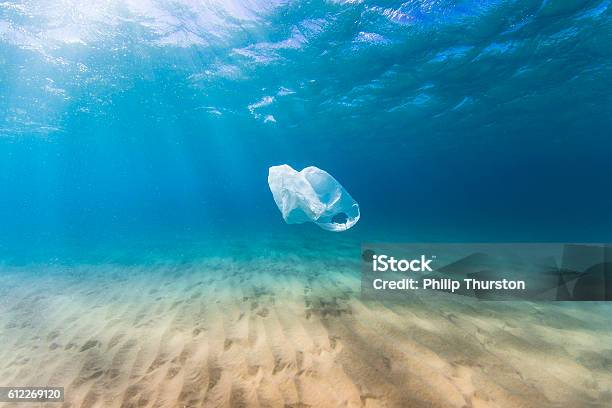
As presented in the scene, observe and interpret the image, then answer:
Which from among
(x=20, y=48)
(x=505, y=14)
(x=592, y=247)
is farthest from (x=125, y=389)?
(x=20, y=48)

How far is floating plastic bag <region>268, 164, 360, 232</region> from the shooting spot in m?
6.12

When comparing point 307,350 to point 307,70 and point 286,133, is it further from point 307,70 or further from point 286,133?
point 286,133

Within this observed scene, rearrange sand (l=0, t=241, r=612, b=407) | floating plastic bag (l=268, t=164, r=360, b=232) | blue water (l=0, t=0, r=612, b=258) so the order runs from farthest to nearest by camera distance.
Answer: blue water (l=0, t=0, r=612, b=258), floating plastic bag (l=268, t=164, r=360, b=232), sand (l=0, t=241, r=612, b=407)

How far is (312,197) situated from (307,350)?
123 inches

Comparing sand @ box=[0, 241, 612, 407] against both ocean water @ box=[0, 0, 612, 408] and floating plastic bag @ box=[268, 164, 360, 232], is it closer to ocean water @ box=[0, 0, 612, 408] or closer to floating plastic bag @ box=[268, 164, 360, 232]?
ocean water @ box=[0, 0, 612, 408]

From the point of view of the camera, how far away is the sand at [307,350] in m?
2.93

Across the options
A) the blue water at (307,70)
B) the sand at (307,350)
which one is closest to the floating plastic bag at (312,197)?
the sand at (307,350)

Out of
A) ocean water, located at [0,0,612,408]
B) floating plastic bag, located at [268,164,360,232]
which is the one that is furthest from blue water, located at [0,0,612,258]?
floating plastic bag, located at [268,164,360,232]

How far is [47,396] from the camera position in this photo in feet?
11.2

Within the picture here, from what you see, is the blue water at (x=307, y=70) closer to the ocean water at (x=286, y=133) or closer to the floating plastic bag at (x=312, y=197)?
the ocean water at (x=286, y=133)

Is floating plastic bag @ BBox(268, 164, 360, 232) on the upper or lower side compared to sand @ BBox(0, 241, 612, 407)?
upper

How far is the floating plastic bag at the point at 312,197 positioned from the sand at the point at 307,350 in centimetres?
155

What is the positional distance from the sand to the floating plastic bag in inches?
61.0

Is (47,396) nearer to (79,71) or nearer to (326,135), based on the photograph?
(79,71)
